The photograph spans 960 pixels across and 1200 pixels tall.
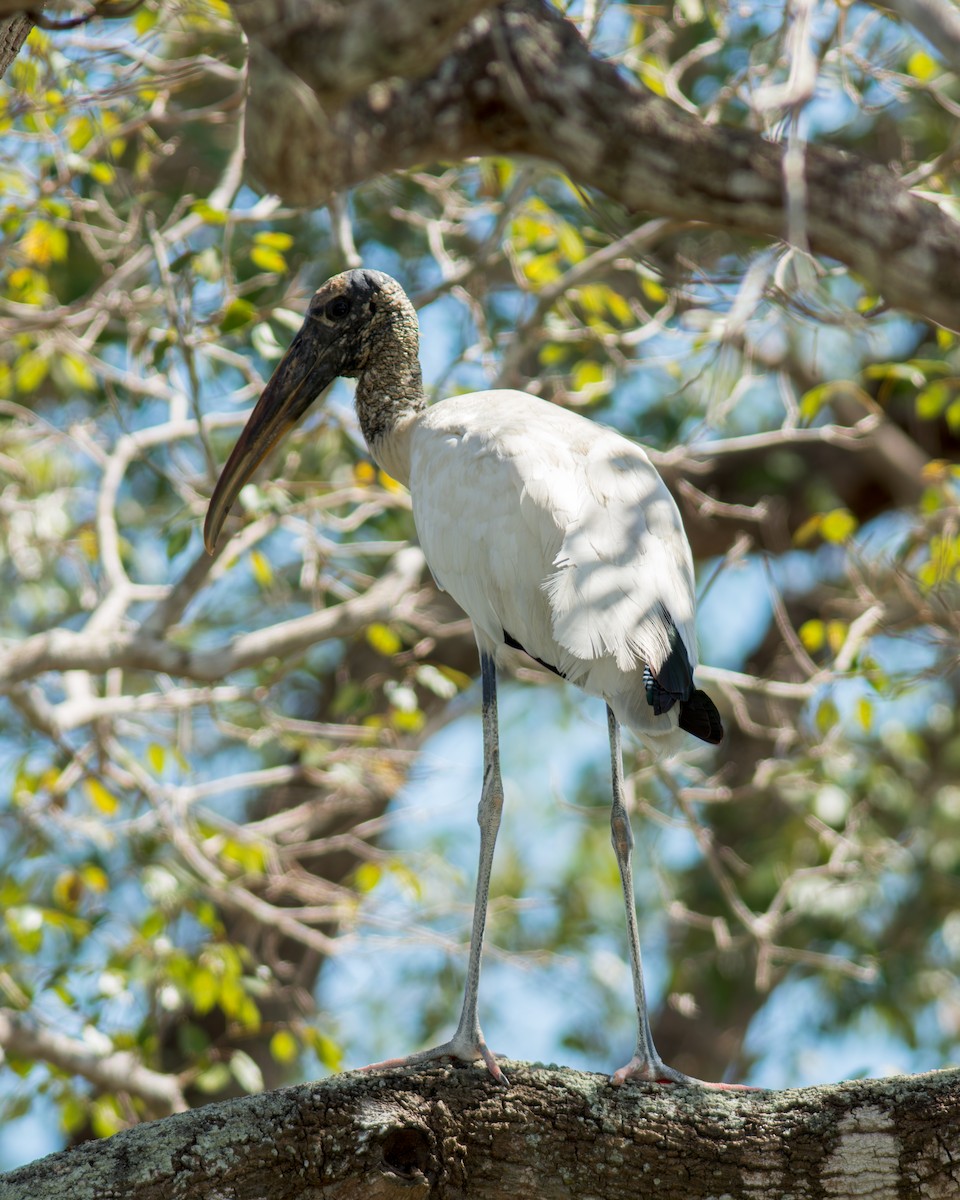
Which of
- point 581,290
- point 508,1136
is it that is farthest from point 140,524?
point 508,1136

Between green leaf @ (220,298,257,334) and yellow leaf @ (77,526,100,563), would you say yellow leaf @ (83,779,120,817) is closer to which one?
yellow leaf @ (77,526,100,563)

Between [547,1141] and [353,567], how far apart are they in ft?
16.5

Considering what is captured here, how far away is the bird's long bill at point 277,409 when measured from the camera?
14.2 feet

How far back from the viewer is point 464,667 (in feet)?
25.3

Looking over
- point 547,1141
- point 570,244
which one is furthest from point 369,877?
point 547,1141

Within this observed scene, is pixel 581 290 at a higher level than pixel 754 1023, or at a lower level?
higher

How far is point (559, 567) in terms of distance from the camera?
11.4 ft

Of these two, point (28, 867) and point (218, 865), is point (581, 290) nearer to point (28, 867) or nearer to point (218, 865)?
point (218, 865)

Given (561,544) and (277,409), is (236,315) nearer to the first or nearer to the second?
(277,409)

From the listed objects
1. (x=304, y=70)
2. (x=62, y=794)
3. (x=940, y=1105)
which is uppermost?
(x=304, y=70)

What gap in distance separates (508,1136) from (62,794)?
2837 mm

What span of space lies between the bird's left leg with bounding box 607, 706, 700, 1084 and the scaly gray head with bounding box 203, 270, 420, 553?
135 cm

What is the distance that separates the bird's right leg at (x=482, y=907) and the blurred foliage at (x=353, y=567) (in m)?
0.99

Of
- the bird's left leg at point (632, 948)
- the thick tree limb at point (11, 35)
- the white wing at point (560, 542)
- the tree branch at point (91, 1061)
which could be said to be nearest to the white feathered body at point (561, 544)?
the white wing at point (560, 542)
